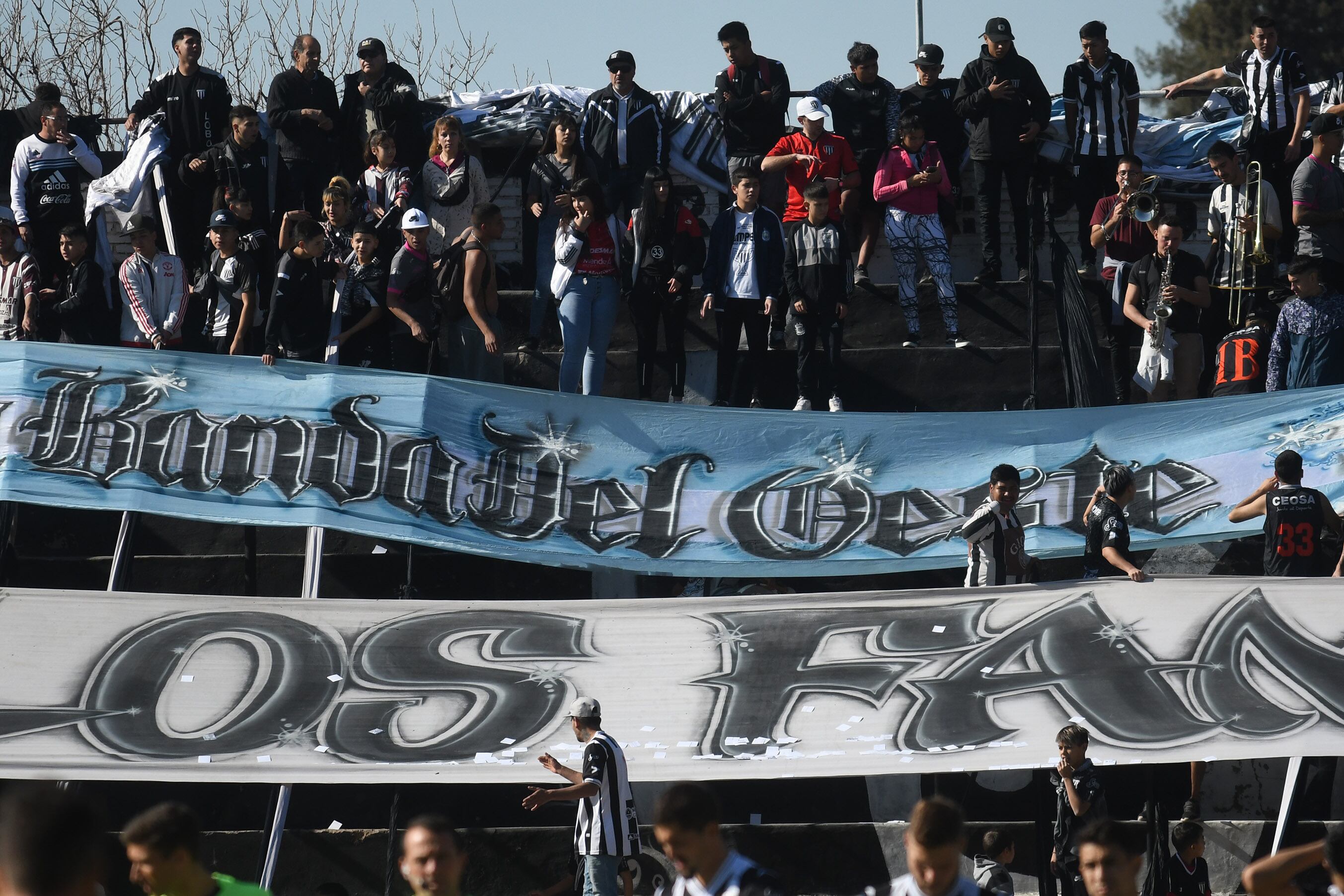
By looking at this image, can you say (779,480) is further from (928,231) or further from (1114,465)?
(928,231)

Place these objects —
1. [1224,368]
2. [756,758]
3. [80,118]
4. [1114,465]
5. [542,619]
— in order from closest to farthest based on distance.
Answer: [756,758]
[542,619]
[1114,465]
[1224,368]
[80,118]

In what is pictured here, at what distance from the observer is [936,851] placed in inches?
203

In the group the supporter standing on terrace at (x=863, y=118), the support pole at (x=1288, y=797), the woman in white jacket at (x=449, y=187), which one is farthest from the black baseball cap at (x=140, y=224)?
the support pole at (x=1288, y=797)

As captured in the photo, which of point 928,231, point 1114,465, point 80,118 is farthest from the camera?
point 80,118

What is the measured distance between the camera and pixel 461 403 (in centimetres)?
1041

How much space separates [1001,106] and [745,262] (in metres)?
2.91

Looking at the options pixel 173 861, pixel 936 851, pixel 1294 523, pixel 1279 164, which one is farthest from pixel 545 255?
pixel 173 861

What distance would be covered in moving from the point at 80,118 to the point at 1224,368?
11112 millimetres

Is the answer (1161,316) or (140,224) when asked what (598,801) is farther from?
(140,224)

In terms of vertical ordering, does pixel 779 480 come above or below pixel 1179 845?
above

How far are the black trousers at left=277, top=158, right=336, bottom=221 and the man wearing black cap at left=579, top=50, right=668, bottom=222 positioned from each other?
7.64ft

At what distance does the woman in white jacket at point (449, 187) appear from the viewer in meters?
13.1

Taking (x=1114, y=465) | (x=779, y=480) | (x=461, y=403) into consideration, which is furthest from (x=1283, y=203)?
(x=461, y=403)

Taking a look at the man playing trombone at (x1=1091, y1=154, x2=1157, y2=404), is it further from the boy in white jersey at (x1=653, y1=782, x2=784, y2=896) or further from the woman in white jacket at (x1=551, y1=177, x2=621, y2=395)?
the boy in white jersey at (x1=653, y1=782, x2=784, y2=896)
